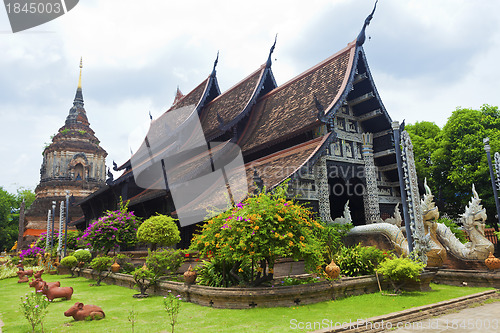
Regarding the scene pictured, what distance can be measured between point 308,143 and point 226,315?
326 inches

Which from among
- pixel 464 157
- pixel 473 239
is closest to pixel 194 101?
pixel 473 239

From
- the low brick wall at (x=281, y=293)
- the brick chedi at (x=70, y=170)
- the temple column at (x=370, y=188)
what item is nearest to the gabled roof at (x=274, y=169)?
the temple column at (x=370, y=188)

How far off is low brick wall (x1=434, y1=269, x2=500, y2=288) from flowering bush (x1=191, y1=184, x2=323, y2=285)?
4.39 meters

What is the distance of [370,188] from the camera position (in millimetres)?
15234

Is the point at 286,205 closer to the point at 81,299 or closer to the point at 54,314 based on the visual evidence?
the point at 54,314

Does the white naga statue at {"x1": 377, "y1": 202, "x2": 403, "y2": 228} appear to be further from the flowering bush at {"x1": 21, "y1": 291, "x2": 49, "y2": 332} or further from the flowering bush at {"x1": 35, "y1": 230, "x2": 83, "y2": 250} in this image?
the flowering bush at {"x1": 35, "y1": 230, "x2": 83, "y2": 250}

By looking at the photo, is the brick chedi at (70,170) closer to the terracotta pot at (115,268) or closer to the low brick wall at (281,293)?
the terracotta pot at (115,268)

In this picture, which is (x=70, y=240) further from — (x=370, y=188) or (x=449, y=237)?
(x=449, y=237)

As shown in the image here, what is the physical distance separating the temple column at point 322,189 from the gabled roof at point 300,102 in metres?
1.61

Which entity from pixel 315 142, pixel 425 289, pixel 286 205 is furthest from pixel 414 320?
pixel 315 142

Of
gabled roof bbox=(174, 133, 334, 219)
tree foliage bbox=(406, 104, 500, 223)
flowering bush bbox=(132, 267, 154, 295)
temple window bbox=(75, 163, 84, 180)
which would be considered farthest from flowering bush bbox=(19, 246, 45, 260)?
tree foliage bbox=(406, 104, 500, 223)

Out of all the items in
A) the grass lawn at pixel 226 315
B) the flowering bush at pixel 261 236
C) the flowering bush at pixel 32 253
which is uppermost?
the flowering bush at pixel 261 236

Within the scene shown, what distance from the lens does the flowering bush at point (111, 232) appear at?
617 inches

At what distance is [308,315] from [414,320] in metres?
1.88
